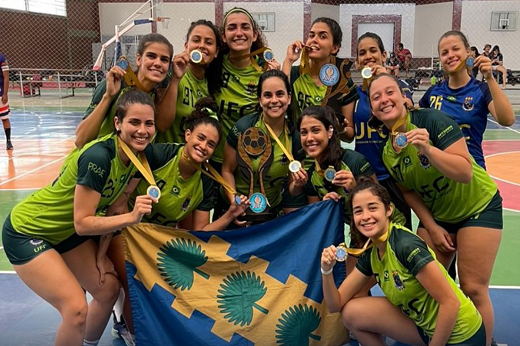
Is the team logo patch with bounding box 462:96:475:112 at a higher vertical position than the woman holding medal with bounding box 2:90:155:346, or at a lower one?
higher

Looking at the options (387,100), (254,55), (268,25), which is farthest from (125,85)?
(268,25)

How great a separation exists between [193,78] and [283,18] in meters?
20.7

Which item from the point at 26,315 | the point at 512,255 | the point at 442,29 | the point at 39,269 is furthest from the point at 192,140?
the point at 442,29

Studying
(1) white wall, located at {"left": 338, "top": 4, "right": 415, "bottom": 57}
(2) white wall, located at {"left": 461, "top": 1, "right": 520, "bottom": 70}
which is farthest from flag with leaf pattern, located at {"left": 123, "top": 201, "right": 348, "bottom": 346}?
(1) white wall, located at {"left": 338, "top": 4, "right": 415, "bottom": 57}

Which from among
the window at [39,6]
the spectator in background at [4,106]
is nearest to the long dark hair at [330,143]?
the spectator in background at [4,106]

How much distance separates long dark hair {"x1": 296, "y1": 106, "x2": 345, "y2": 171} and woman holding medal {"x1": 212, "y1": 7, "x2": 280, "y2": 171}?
0.68 m

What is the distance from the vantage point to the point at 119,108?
302 cm

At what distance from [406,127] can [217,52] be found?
1.52 m

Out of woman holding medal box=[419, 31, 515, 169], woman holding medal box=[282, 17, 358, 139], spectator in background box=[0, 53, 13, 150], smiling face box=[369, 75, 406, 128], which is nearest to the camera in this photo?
smiling face box=[369, 75, 406, 128]

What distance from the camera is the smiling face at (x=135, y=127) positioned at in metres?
2.96

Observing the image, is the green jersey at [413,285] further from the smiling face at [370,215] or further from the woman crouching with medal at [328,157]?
the woman crouching with medal at [328,157]

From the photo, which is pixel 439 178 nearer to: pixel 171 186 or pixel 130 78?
pixel 171 186

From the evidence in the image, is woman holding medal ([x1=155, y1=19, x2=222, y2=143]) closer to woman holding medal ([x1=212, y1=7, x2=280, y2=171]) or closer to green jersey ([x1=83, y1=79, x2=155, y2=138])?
woman holding medal ([x1=212, y1=7, x2=280, y2=171])

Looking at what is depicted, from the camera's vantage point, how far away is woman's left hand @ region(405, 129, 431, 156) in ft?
9.06
